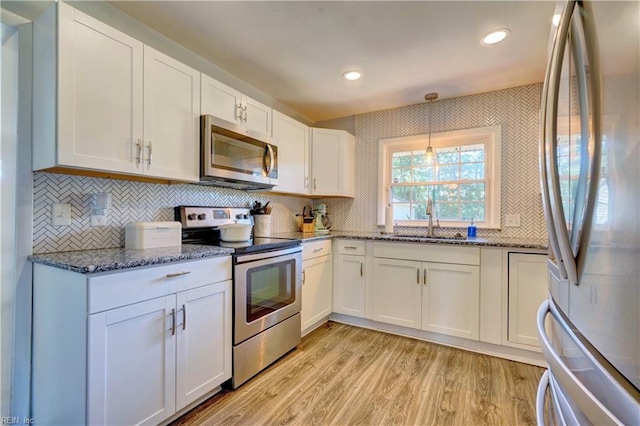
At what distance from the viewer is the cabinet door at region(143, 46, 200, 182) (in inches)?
67.0

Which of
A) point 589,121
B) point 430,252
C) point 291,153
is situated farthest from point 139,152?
point 430,252

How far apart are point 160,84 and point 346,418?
7.24 ft

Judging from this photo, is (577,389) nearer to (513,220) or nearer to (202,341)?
(202,341)

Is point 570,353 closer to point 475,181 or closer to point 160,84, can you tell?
point 160,84

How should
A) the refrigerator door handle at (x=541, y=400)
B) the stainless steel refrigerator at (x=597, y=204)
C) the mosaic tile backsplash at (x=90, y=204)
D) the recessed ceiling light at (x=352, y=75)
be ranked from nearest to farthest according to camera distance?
the stainless steel refrigerator at (x=597, y=204) < the refrigerator door handle at (x=541, y=400) < the mosaic tile backsplash at (x=90, y=204) < the recessed ceiling light at (x=352, y=75)

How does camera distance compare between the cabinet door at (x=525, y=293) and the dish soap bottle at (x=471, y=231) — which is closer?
the cabinet door at (x=525, y=293)

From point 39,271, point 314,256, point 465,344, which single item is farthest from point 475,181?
point 39,271

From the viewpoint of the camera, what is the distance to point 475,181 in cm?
298

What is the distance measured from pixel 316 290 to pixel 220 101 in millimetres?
1818

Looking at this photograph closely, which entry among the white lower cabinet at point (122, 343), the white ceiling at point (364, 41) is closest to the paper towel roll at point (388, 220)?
the white ceiling at point (364, 41)

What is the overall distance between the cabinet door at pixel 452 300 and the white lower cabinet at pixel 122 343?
181cm

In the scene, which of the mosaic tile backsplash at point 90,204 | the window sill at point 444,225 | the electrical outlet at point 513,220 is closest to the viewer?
the mosaic tile backsplash at point 90,204

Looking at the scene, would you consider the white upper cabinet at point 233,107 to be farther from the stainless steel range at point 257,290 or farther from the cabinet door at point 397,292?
the cabinet door at point 397,292

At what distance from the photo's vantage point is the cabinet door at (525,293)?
7.12 ft
